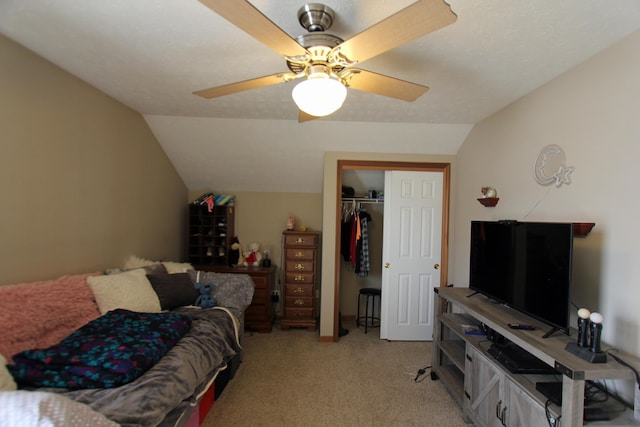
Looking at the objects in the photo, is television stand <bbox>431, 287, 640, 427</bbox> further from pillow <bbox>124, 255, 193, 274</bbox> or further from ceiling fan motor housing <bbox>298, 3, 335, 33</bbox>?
pillow <bbox>124, 255, 193, 274</bbox>

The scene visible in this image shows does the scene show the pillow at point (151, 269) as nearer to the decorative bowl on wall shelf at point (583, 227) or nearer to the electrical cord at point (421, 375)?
the electrical cord at point (421, 375)

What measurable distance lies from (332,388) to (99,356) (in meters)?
1.78

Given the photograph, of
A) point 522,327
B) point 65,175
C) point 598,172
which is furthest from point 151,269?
point 598,172

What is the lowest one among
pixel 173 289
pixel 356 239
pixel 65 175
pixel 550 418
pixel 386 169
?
pixel 550 418

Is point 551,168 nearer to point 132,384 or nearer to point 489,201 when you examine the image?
point 489,201

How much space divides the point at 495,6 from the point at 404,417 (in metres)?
2.58

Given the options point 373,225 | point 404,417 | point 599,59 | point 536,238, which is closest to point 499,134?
point 599,59

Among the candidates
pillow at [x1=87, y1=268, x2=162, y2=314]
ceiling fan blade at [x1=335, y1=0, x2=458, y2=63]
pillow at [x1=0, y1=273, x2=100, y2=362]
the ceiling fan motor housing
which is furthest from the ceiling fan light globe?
pillow at [x1=87, y1=268, x2=162, y2=314]

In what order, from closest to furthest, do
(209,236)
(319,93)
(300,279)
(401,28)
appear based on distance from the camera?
(401,28), (319,93), (300,279), (209,236)

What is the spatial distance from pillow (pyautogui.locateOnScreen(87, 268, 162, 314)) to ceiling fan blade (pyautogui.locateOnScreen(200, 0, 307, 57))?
205cm

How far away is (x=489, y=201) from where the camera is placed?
2760 mm

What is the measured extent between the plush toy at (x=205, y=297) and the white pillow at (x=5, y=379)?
1.41 meters

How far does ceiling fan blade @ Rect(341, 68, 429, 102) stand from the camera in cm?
153

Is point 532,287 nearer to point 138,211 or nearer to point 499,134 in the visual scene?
point 499,134
